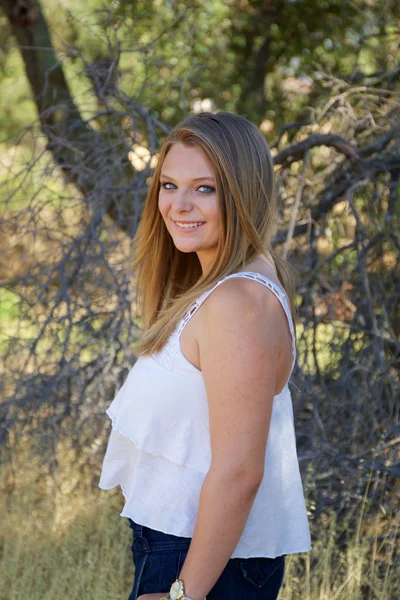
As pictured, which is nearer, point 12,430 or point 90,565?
point 90,565

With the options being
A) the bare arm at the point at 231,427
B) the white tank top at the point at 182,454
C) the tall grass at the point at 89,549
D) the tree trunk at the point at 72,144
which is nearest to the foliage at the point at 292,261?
the tree trunk at the point at 72,144

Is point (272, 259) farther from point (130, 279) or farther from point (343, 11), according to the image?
point (343, 11)

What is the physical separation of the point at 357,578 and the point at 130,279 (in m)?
1.47

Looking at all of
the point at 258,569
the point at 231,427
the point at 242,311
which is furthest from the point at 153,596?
the point at 242,311

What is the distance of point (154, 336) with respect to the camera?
1490 millimetres

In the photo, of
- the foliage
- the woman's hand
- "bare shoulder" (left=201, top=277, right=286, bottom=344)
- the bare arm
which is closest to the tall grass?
the foliage

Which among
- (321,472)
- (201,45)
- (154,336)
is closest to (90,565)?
(321,472)

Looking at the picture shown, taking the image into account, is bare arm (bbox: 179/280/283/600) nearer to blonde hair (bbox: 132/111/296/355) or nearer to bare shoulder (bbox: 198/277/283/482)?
bare shoulder (bbox: 198/277/283/482)

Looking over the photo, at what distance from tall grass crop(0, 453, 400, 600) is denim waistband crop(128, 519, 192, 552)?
1390 millimetres

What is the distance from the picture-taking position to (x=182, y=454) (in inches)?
55.8

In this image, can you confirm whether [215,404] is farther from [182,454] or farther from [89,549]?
[89,549]

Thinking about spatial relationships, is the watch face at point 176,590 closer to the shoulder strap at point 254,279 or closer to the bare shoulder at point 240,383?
the bare shoulder at point 240,383

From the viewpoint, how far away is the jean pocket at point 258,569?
4.73 feet

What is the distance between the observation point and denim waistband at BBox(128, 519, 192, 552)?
4.67 feet
